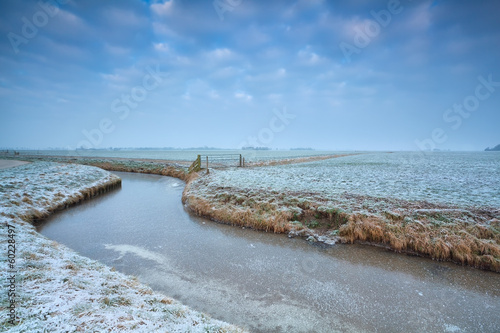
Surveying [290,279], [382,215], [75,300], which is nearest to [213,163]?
[382,215]

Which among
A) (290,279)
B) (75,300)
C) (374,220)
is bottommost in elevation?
(290,279)

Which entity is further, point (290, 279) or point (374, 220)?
point (374, 220)

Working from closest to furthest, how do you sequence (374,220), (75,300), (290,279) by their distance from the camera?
(75,300), (290,279), (374,220)

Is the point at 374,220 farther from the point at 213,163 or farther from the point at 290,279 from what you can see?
the point at 213,163

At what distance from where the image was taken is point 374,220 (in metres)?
8.88

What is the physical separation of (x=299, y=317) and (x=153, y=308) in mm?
3045

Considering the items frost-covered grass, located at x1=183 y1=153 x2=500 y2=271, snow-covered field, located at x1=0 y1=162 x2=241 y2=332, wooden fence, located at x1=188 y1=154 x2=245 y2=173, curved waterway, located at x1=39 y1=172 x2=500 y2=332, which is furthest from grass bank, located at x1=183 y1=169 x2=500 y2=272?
wooden fence, located at x1=188 y1=154 x2=245 y2=173

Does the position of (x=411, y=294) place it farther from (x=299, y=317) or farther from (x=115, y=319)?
(x=115, y=319)

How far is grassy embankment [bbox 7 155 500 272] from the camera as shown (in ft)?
23.8

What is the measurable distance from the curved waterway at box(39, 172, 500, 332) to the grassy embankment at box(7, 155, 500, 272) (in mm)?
508

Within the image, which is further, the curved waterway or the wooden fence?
the wooden fence

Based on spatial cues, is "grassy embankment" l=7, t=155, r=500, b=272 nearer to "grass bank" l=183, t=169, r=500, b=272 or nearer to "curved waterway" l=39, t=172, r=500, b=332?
"grass bank" l=183, t=169, r=500, b=272

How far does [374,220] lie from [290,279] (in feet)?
16.4

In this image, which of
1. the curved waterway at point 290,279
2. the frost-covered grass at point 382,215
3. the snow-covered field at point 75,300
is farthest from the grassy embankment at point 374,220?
the snow-covered field at point 75,300
